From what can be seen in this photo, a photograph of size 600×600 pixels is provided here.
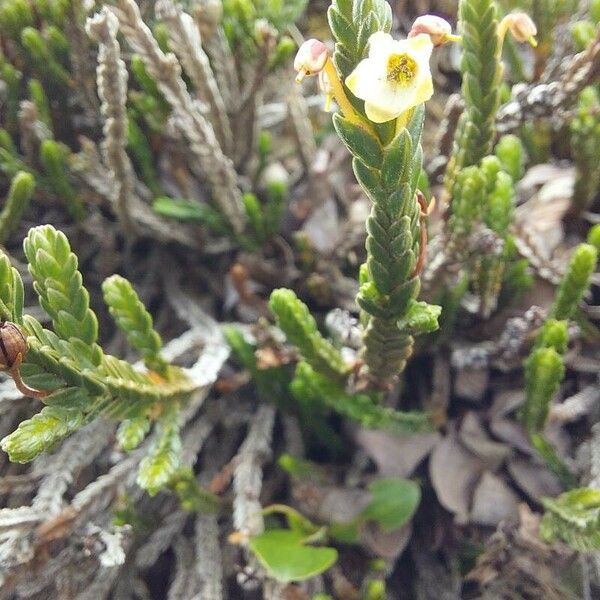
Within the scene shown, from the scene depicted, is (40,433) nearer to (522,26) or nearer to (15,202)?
(15,202)

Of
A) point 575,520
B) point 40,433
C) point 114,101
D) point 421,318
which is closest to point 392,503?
point 575,520

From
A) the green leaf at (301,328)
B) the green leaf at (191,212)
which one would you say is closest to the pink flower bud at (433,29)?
the green leaf at (301,328)

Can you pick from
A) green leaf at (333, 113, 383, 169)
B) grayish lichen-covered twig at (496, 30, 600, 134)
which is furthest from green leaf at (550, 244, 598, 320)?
green leaf at (333, 113, 383, 169)

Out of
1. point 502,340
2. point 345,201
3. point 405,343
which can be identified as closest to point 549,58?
Result: point 345,201

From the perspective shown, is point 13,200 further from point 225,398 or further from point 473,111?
point 473,111

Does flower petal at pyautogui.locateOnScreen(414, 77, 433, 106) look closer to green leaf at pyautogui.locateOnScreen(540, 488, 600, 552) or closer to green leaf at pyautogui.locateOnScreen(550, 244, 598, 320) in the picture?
green leaf at pyautogui.locateOnScreen(550, 244, 598, 320)
